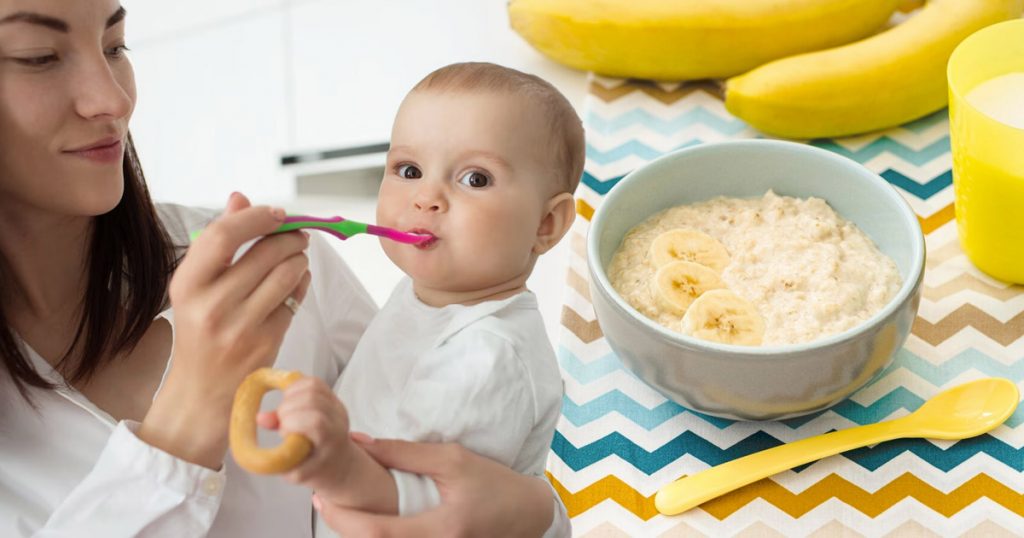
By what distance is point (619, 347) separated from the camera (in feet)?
3.86

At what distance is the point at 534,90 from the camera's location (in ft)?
2.90

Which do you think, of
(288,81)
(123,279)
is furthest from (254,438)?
(288,81)

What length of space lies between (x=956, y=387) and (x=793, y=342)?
221mm

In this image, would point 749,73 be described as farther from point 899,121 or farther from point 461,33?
point 461,33

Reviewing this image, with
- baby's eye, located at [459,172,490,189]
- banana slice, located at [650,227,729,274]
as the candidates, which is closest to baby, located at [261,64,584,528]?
baby's eye, located at [459,172,490,189]

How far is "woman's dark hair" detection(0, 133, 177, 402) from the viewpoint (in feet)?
3.26

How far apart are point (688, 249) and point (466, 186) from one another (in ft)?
1.50

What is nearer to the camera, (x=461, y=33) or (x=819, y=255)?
(x=819, y=255)

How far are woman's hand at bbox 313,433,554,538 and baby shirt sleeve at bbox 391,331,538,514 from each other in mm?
11

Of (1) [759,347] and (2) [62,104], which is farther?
(1) [759,347]

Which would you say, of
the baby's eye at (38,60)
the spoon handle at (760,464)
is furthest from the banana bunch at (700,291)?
the baby's eye at (38,60)

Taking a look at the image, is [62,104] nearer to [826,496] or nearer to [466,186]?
[466,186]

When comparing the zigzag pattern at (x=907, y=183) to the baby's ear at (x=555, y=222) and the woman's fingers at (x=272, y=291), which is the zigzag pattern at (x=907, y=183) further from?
the woman's fingers at (x=272, y=291)

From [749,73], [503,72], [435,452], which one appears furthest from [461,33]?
[435,452]
